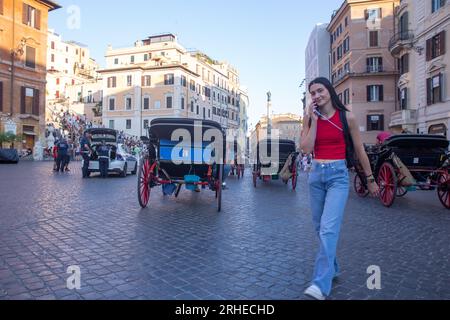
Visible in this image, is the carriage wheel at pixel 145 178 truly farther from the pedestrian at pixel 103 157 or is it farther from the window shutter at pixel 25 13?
the window shutter at pixel 25 13

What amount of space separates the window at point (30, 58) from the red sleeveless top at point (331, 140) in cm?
4142

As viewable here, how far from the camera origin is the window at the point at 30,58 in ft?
125

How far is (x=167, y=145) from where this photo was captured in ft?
26.9

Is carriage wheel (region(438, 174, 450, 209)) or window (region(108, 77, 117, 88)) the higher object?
window (region(108, 77, 117, 88))

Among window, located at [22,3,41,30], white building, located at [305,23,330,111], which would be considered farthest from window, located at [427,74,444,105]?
window, located at [22,3,41,30]

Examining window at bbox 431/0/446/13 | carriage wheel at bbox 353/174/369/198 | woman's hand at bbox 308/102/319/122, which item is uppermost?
window at bbox 431/0/446/13

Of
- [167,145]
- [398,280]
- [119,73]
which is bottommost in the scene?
[398,280]

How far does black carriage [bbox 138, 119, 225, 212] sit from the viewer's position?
8.05 meters

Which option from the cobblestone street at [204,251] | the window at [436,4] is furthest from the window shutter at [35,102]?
the window at [436,4]

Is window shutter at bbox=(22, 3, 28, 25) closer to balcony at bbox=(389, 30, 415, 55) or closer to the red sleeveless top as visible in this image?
balcony at bbox=(389, 30, 415, 55)

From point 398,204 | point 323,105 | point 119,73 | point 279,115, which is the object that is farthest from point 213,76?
point 323,105

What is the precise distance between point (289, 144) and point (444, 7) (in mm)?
19236

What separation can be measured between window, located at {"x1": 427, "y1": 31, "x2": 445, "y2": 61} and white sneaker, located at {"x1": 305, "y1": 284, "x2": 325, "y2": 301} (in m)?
28.8
